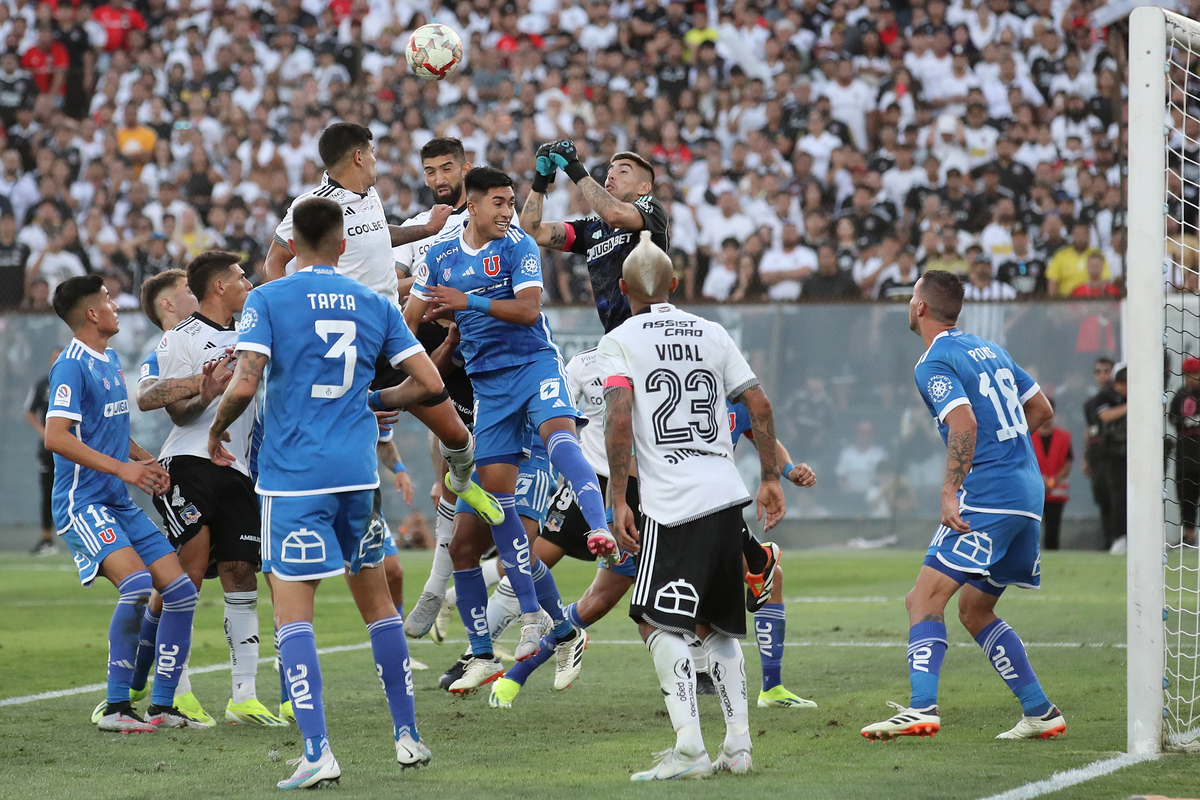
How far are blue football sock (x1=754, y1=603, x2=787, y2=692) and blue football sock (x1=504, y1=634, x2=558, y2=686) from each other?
1147mm

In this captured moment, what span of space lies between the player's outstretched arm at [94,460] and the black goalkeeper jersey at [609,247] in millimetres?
2998

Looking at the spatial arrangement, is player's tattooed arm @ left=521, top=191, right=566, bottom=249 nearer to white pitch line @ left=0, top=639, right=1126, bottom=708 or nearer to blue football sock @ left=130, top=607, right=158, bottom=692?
white pitch line @ left=0, top=639, right=1126, bottom=708

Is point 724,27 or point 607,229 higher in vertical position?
point 724,27

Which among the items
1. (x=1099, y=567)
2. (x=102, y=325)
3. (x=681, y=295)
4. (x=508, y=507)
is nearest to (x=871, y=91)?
(x=681, y=295)

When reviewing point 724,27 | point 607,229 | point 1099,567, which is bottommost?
point 1099,567

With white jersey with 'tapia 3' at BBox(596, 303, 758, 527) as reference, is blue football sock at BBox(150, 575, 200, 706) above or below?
below

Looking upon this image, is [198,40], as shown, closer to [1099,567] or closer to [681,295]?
[681,295]

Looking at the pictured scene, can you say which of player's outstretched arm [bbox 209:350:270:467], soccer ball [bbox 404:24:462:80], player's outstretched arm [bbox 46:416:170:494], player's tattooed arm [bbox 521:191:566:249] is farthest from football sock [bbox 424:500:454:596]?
player's outstretched arm [bbox 209:350:270:467]

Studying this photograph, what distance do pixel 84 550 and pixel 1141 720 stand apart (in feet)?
16.8

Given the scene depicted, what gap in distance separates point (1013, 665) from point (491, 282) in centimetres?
366

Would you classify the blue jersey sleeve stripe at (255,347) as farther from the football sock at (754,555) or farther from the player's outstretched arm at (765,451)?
the football sock at (754,555)

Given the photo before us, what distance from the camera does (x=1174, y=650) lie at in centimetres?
901

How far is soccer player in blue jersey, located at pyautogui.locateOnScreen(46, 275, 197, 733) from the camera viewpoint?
22.9 ft

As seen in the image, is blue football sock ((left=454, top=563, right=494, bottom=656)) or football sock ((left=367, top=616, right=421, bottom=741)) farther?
blue football sock ((left=454, top=563, right=494, bottom=656))
